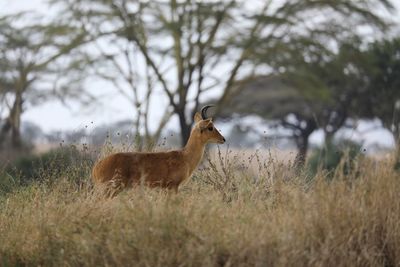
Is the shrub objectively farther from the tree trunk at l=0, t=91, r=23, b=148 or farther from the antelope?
the tree trunk at l=0, t=91, r=23, b=148

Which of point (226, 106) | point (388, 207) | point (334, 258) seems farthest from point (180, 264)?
point (226, 106)

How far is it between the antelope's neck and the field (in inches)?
19.2

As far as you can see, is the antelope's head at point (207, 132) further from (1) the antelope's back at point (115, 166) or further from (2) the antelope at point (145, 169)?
(1) the antelope's back at point (115, 166)

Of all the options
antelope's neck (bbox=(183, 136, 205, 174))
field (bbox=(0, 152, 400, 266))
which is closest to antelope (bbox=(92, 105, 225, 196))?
antelope's neck (bbox=(183, 136, 205, 174))

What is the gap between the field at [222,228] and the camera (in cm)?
638

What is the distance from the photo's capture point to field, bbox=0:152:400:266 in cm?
638

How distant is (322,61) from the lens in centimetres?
2855

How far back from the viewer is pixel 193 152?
8.27m

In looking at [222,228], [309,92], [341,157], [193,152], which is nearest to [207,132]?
[193,152]

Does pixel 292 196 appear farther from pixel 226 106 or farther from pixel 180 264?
pixel 226 106

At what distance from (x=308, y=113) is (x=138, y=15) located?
1077cm

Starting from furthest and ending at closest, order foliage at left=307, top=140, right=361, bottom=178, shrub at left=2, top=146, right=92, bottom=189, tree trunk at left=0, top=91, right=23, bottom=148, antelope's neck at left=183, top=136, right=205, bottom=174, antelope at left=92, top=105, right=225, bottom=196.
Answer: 1. tree trunk at left=0, top=91, right=23, bottom=148
2. shrub at left=2, top=146, right=92, bottom=189
3. antelope's neck at left=183, top=136, right=205, bottom=174
4. antelope at left=92, top=105, right=225, bottom=196
5. foliage at left=307, top=140, right=361, bottom=178

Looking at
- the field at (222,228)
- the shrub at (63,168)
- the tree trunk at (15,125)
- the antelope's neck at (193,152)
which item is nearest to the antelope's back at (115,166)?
the field at (222,228)

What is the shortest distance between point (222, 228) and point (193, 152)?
1.71m
